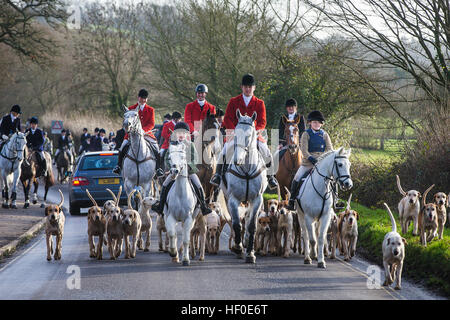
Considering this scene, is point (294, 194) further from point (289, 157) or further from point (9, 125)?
point (9, 125)

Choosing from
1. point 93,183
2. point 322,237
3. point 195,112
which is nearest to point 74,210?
point 93,183

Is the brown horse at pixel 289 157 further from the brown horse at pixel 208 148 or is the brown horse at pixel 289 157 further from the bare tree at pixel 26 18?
the bare tree at pixel 26 18

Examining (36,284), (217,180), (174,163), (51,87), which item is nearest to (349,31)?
(217,180)

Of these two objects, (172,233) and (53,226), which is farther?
(53,226)

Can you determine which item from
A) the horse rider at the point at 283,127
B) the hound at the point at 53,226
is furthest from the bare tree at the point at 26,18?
the hound at the point at 53,226

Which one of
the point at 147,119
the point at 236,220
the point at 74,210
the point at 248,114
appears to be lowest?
the point at 74,210

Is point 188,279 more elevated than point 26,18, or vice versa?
point 26,18

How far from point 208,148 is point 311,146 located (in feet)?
8.11

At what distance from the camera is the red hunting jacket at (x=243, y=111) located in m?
13.0

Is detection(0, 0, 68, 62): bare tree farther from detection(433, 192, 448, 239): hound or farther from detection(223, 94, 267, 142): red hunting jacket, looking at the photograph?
detection(433, 192, 448, 239): hound

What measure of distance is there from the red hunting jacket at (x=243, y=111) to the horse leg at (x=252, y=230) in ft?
4.58

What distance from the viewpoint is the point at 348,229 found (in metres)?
12.1

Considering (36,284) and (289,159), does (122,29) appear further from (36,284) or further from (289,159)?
(36,284)

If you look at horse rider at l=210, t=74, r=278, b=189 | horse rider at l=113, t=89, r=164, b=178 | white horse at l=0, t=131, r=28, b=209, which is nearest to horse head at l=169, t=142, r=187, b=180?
horse rider at l=210, t=74, r=278, b=189
